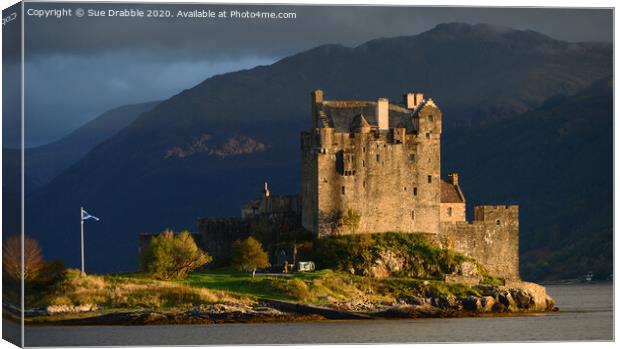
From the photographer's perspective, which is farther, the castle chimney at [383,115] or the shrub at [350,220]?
the castle chimney at [383,115]

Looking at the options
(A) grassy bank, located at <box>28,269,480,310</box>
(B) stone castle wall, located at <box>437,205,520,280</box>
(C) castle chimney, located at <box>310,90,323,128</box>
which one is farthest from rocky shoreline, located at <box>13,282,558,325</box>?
(C) castle chimney, located at <box>310,90,323,128</box>

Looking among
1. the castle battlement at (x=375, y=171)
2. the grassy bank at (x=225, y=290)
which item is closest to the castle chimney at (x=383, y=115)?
the castle battlement at (x=375, y=171)

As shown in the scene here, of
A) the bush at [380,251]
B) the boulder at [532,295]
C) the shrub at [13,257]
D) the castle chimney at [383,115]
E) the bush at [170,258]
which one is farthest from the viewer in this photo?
the castle chimney at [383,115]

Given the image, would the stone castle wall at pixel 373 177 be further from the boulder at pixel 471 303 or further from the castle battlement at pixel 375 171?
the boulder at pixel 471 303

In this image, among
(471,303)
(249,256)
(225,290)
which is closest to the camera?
(225,290)

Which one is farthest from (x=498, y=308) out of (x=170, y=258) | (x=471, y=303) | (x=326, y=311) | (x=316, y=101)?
(x=170, y=258)

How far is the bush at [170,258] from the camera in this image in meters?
95.4

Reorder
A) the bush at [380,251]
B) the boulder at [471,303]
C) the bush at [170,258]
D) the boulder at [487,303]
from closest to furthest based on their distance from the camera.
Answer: the boulder at [471,303] < the bush at [170,258] < the boulder at [487,303] < the bush at [380,251]

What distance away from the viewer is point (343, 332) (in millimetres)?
82375

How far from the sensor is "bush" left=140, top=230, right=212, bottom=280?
95438 millimetres

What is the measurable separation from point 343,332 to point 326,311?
7910mm

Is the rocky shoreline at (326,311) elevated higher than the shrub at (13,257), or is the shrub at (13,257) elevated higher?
the shrub at (13,257)

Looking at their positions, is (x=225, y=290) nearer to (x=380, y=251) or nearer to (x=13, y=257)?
(x=380, y=251)

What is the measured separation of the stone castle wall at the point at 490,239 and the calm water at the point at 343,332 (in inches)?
459
